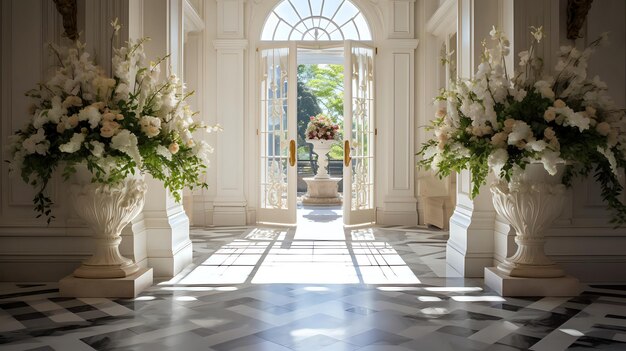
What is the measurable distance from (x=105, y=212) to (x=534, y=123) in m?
2.85

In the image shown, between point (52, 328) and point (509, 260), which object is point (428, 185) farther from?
point (52, 328)

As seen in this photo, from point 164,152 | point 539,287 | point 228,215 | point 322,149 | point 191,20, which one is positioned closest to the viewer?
point 164,152

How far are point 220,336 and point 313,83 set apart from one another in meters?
20.2

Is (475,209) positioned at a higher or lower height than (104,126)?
lower

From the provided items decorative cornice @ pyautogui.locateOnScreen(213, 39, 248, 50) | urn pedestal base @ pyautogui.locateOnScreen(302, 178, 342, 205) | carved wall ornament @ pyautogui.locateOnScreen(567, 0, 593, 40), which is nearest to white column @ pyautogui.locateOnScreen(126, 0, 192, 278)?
carved wall ornament @ pyautogui.locateOnScreen(567, 0, 593, 40)

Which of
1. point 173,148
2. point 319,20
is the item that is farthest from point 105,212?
point 319,20

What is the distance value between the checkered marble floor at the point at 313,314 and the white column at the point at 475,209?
21cm

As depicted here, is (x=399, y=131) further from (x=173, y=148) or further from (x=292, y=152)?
(x=173, y=148)

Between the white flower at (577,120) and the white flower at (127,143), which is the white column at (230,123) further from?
the white flower at (577,120)

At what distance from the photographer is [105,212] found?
157 inches

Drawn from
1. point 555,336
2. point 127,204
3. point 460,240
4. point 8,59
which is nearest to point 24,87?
point 8,59

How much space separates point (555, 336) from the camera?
10.3ft

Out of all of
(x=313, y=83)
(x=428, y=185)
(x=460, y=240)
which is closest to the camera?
(x=460, y=240)

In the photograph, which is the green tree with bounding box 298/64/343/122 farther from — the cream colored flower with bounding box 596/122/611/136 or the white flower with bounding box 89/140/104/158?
the white flower with bounding box 89/140/104/158
